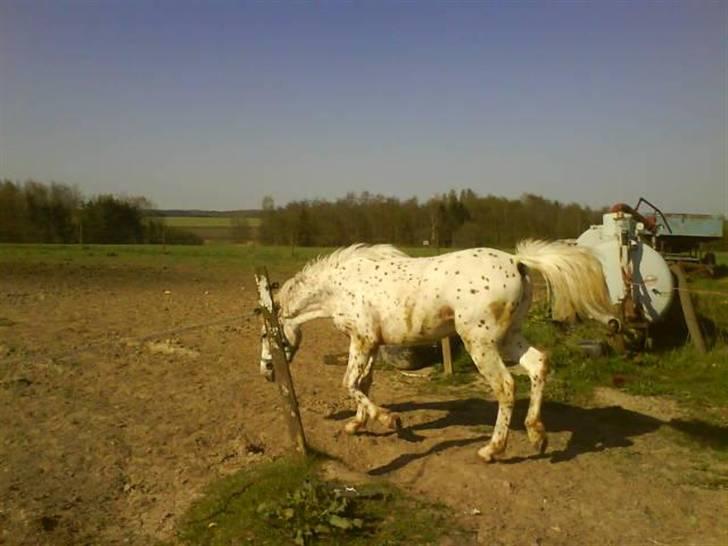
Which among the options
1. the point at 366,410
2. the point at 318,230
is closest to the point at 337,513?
the point at 366,410

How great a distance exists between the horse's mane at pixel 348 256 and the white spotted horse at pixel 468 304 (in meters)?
0.02

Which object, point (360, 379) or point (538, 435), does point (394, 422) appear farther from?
point (538, 435)

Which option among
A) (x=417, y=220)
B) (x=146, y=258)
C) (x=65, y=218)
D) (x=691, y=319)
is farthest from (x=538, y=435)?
(x=65, y=218)

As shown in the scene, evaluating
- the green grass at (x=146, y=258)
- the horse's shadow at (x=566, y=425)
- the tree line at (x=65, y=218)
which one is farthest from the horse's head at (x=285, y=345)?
the tree line at (x=65, y=218)

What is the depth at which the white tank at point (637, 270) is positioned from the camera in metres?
10.4

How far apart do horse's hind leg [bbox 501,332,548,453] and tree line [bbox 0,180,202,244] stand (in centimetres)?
3784

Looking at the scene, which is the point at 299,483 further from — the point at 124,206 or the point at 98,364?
the point at 124,206

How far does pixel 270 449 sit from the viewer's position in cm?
577

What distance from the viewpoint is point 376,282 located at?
6.33 m

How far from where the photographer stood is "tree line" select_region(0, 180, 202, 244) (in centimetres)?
4097

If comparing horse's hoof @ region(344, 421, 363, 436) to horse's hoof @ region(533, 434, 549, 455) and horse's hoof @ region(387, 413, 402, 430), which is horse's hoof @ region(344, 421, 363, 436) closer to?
horse's hoof @ region(387, 413, 402, 430)

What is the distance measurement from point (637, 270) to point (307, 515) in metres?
8.18

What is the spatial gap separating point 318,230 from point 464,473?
123 ft

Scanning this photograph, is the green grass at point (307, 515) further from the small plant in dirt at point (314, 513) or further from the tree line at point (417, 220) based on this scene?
the tree line at point (417, 220)
